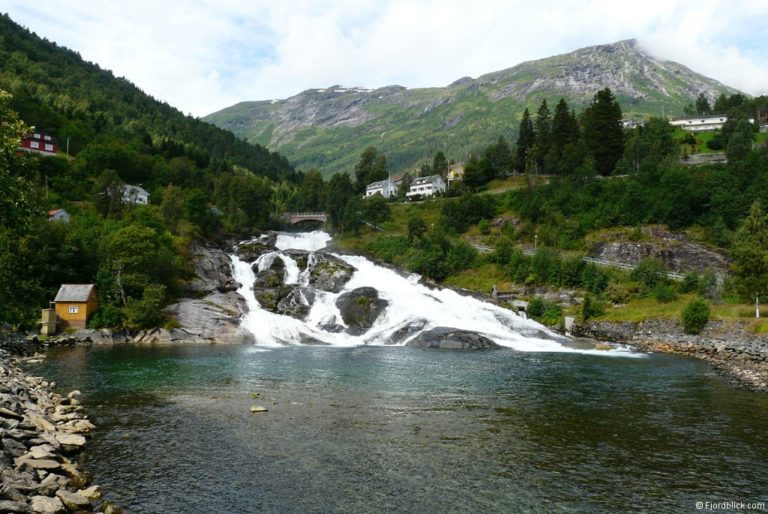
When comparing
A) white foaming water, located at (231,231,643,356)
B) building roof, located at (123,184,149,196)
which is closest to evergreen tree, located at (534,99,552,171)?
white foaming water, located at (231,231,643,356)

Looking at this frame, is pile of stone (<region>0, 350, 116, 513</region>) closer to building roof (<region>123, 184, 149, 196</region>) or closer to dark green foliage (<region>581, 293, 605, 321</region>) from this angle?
dark green foliage (<region>581, 293, 605, 321</region>)

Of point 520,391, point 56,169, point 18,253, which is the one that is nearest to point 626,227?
point 520,391

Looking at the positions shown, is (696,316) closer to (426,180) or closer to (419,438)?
(419,438)

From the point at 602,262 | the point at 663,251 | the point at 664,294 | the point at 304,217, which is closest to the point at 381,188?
the point at 304,217

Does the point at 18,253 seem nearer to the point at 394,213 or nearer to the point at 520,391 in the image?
the point at 520,391

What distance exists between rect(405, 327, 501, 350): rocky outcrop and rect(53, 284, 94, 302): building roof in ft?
106

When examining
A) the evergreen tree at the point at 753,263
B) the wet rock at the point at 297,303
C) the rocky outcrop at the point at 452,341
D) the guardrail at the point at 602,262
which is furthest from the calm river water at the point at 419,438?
the guardrail at the point at 602,262

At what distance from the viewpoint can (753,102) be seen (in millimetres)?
121375

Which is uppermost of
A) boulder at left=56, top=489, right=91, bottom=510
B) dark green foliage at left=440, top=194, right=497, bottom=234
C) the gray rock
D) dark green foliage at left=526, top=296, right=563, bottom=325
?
dark green foliage at left=440, top=194, right=497, bottom=234

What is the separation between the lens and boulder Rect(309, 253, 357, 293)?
6125 cm

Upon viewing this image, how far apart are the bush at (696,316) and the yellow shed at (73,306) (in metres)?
57.7

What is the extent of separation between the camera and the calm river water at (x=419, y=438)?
1396 cm

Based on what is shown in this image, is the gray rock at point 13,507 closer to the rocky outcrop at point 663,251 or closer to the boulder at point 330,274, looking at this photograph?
the boulder at point 330,274

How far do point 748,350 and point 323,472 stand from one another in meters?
38.3
